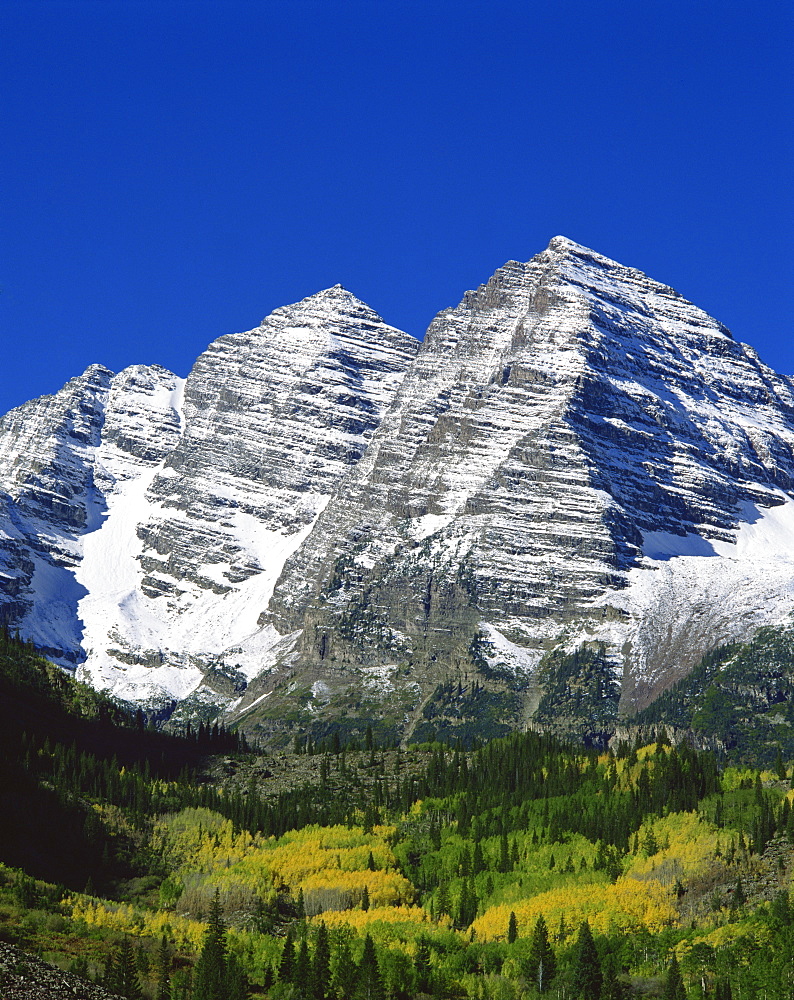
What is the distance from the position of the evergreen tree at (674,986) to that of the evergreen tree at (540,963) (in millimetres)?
12428

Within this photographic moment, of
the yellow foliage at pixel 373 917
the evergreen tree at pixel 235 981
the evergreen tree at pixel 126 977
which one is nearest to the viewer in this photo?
the evergreen tree at pixel 126 977

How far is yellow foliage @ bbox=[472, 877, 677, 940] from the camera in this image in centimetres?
16425


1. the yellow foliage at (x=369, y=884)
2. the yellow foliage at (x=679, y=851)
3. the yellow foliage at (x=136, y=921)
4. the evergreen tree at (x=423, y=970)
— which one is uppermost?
the yellow foliage at (x=679, y=851)

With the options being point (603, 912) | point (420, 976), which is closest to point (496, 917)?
point (603, 912)

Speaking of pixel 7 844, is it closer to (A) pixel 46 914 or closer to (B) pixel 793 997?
(A) pixel 46 914

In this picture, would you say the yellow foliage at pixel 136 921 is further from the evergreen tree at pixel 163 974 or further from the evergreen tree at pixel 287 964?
the evergreen tree at pixel 287 964

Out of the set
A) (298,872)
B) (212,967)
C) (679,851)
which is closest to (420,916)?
(298,872)

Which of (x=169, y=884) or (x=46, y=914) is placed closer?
(x=46, y=914)

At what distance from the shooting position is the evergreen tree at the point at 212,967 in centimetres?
13062

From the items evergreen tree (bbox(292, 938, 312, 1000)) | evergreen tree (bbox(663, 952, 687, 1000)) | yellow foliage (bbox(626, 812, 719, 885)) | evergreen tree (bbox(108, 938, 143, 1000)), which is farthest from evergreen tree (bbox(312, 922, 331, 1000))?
yellow foliage (bbox(626, 812, 719, 885))

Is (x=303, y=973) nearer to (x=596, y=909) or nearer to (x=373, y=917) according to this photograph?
(x=373, y=917)

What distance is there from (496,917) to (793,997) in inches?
1862

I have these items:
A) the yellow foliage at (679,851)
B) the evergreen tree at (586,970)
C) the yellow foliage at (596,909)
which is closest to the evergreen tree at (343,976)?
the evergreen tree at (586,970)

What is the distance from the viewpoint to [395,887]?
189 meters
